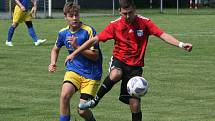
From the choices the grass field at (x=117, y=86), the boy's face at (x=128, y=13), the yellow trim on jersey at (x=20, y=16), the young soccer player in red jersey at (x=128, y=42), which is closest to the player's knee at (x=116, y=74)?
the young soccer player in red jersey at (x=128, y=42)

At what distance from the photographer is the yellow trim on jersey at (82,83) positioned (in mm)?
10492

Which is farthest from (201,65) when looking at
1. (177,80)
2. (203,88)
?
(203,88)

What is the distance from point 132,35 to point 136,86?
75 cm

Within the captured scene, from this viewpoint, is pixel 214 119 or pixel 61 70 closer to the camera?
pixel 214 119

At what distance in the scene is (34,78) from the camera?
1745cm

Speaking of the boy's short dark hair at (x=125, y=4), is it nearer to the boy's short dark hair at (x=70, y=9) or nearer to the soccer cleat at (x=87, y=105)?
the boy's short dark hair at (x=70, y=9)

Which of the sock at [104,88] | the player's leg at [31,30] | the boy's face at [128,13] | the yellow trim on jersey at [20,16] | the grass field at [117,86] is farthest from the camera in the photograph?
the yellow trim on jersey at [20,16]

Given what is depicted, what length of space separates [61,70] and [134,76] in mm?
8692

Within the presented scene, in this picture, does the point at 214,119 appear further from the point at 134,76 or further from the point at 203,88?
the point at 203,88

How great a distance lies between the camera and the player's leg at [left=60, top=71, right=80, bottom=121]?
407 inches

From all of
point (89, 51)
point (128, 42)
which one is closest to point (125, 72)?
point (128, 42)

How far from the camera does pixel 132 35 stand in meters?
10.5

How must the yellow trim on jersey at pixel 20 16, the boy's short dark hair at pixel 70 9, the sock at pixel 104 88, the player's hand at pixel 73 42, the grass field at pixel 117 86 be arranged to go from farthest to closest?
1. the yellow trim on jersey at pixel 20 16
2. the grass field at pixel 117 86
3. the sock at pixel 104 88
4. the boy's short dark hair at pixel 70 9
5. the player's hand at pixel 73 42

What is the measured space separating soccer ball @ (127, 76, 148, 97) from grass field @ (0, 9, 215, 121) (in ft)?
5.93
